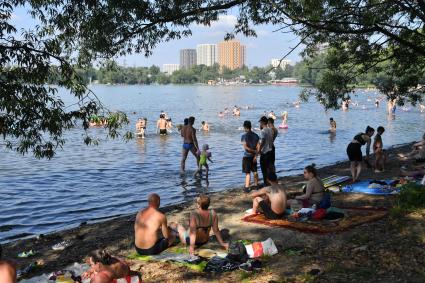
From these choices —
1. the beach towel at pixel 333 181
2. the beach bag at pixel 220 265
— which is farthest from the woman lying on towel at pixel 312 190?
the beach bag at pixel 220 265

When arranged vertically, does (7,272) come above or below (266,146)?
below

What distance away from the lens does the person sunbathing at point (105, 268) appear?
6.54 metres

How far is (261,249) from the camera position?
8.09 meters

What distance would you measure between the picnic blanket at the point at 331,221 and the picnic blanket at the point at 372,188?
201cm

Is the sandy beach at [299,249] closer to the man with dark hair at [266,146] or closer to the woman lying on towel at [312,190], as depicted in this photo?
the woman lying on towel at [312,190]

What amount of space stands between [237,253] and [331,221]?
107 inches

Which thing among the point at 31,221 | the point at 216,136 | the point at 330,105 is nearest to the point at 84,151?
the point at 216,136

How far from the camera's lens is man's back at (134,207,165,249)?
332 inches

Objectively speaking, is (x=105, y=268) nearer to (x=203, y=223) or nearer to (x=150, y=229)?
(x=150, y=229)

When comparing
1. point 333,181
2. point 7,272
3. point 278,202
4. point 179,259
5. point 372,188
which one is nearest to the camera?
point 7,272

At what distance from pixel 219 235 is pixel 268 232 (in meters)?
1.12

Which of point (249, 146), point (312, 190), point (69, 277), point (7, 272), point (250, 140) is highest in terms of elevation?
point (250, 140)

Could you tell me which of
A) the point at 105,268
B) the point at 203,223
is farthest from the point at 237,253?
the point at 105,268

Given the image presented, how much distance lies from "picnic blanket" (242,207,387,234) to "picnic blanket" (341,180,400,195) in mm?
2012
